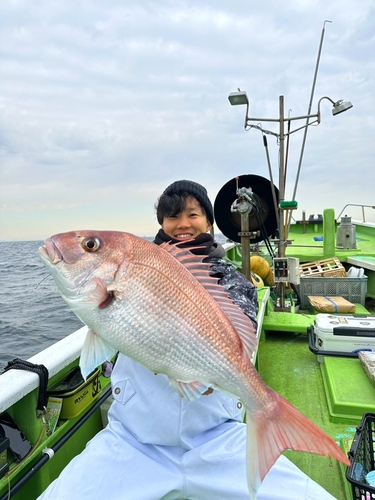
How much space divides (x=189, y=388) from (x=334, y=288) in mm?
5387

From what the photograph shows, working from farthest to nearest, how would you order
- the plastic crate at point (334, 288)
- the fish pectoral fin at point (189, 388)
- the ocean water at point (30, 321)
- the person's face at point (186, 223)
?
the ocean water at point (30, 321), the plastic crate at point (334, 288), the person's face at point (186, 223), the fish pectoral fin at point (189, 388)

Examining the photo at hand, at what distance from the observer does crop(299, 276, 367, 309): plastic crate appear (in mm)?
5930

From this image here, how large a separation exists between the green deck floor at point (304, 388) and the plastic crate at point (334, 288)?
5.73 feet

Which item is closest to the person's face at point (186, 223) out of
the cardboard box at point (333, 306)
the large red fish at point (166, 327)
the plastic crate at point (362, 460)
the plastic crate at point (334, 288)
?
the large red fish at point (166, 327)

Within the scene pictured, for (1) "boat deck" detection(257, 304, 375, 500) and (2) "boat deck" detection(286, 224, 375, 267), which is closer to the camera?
(1) "boat deck" detection(257, 304, 375, 500)

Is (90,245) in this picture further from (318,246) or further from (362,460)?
(318,246)

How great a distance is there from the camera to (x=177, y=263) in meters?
1.42

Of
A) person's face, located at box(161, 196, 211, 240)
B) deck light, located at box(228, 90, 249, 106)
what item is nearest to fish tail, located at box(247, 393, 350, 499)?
person's face, located at box(161, 196, 211, 240)

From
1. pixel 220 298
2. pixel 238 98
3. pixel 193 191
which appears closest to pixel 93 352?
pixel 220 298

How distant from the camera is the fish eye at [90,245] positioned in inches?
51.2

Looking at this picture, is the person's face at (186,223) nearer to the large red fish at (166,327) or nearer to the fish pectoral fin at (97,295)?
the large red fish at (166,327)

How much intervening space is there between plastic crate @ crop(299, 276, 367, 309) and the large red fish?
5.12m

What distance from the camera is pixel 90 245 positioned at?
1.30 metres

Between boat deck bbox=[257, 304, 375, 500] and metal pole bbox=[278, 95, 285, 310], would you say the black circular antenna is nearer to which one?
metal pole bbox=[278, 95, 285, 310]
